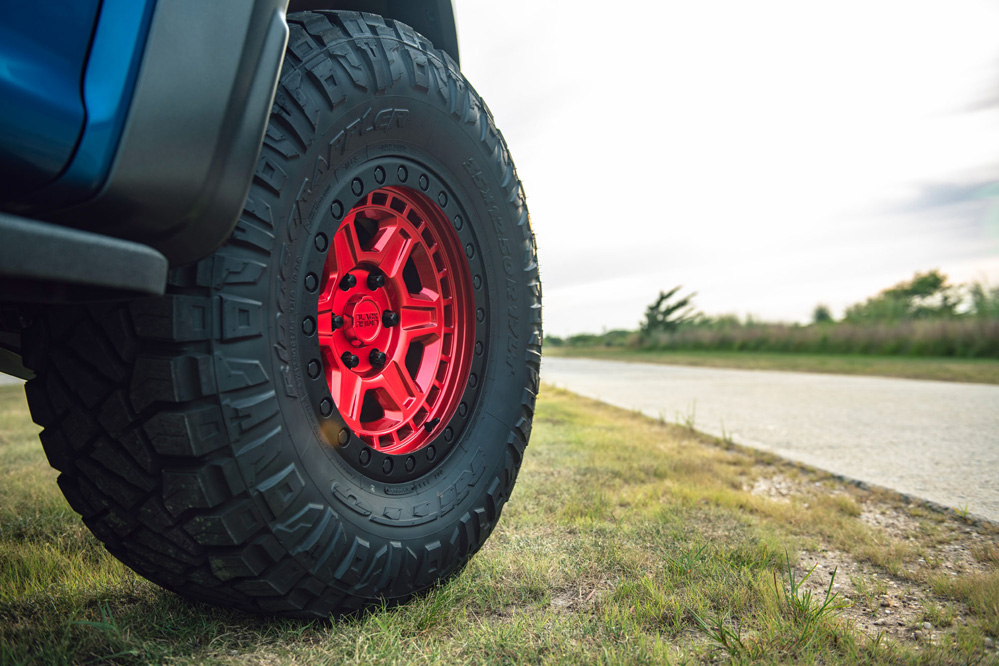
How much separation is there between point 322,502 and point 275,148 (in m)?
0.70

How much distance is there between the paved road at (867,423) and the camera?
2752mm

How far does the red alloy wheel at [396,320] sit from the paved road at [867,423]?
2.09 meters

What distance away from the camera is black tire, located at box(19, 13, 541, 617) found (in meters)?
1.02

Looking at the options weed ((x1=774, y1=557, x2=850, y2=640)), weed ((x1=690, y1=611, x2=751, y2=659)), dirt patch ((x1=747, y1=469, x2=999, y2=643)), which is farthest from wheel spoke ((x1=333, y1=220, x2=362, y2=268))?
A: dirt patch ((x1=747, y1=469, x2=999, y2=643))

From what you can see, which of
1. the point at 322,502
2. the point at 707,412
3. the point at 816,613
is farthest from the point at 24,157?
the point at 707,412

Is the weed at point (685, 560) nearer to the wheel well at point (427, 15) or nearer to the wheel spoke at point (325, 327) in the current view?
the wheel spoke at point (325, 327)

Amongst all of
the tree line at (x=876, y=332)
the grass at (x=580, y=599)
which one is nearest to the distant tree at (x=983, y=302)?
the tree line at (x=876, y=332)

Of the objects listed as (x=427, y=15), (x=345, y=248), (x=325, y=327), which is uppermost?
(x=427, y=15)

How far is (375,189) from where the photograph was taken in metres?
1.39

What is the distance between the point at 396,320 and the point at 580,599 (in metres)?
0.85

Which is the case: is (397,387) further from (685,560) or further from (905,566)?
(905,566)

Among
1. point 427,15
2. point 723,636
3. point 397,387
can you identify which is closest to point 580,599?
point 723,636

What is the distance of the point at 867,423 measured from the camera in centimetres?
431

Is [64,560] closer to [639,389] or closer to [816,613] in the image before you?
[816,613]
